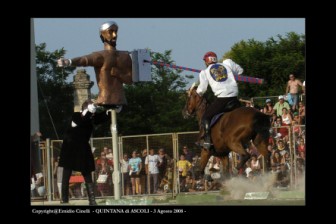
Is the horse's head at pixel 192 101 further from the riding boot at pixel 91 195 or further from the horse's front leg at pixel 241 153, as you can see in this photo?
the riding boot at pixel 91 195

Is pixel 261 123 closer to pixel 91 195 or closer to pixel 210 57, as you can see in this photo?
pixel 210 57

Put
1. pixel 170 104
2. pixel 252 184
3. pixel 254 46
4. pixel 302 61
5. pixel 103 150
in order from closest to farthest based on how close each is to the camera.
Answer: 1. pixel 252 184
2. pixel 103 150
3. pixel 170 104
4. pixel 302 61
5. pixel 254 46

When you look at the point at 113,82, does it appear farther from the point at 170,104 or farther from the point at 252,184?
the point at 170,104

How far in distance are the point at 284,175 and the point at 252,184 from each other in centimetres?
314

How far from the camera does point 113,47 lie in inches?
608

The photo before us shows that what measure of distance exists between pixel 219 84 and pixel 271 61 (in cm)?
1455

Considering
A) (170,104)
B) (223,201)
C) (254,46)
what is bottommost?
(223,201)

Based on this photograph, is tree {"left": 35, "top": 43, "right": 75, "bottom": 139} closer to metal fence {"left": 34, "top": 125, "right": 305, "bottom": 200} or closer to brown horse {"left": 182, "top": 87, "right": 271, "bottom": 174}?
metal fence {"left": 34, "top": 125, "right": 305, "bottom": 200}

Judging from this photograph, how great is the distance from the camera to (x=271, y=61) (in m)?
30.0

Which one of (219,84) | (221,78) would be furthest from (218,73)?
(219,84)

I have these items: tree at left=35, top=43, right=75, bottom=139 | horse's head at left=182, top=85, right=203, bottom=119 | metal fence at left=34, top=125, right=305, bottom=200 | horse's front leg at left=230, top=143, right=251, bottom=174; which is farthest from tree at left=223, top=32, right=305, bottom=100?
horse's front leg at left=230, top=143, right=251, bottom=174

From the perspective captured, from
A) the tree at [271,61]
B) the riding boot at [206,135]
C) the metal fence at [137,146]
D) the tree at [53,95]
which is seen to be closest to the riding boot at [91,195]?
the riding boot at [206,135]

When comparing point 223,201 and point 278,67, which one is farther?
point 278,67

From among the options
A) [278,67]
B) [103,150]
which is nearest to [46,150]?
[103,150]
